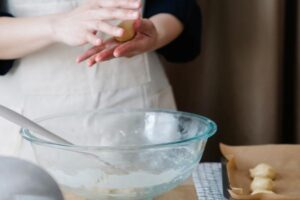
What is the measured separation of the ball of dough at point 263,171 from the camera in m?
0.70

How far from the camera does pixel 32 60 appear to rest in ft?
2.89

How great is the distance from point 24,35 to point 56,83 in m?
0.11

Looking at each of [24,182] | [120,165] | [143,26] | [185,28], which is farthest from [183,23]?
[24,182]

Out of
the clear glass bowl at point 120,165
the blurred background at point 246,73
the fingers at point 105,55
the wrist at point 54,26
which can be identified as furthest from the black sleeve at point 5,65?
the blurred background at point 246,73

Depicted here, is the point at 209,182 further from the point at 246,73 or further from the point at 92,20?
the point at 246,73

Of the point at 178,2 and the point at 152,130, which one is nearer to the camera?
the point at 152,130

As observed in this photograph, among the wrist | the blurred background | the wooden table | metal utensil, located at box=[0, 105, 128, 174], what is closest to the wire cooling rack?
the wooden table

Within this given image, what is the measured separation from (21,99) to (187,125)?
36 cm

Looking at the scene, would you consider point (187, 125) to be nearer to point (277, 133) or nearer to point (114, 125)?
point (114, 125)

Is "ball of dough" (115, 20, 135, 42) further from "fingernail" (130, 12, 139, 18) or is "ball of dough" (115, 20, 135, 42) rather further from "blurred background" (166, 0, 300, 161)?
"blurred background" (166, 0, 300, 161)

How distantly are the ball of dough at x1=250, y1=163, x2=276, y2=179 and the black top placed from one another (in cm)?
30

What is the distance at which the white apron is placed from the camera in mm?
876

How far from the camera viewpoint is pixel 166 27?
2.88 feet

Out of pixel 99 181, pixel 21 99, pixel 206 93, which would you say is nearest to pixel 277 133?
pixel 206 93
